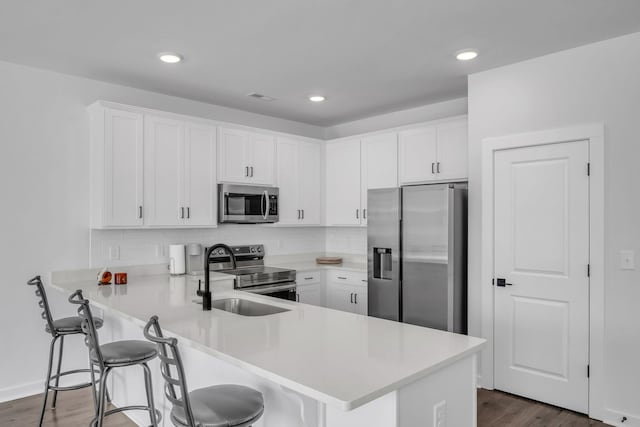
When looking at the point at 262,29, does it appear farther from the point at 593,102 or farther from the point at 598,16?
the point at 593,102

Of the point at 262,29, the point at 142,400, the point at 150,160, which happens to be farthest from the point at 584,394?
the point at 150,160

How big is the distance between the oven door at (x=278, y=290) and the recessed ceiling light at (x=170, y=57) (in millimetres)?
2159

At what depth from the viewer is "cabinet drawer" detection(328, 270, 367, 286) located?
4.67 metres

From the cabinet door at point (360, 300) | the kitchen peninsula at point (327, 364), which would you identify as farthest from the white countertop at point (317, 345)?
the cabinet door at point (360, 300)

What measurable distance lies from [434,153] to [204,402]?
133 inches

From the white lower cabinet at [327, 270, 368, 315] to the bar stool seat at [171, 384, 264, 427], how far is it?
288 cm

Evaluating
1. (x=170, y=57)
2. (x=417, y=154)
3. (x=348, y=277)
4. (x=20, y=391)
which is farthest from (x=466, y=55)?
(x=20, y=391)

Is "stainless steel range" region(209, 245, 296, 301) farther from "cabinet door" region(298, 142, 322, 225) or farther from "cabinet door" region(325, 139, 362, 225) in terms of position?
"cabinet door" region(325, 139, 362, 225)

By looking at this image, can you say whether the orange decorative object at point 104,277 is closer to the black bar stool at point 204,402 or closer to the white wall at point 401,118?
the black bar stool at point 204,402

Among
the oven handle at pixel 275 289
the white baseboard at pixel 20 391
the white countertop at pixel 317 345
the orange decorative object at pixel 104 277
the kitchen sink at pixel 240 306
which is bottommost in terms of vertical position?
the white baseboard at pixel 20 391

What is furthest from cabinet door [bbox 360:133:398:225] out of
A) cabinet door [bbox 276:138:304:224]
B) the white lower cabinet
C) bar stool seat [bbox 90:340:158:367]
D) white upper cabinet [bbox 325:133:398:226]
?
bar stool seat [bbox 90:340:158:367]

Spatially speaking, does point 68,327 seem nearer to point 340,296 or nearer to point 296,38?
point 296,38

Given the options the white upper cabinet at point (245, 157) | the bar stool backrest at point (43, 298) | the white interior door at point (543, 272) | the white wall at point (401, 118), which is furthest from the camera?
the white wall at point (401, 118)

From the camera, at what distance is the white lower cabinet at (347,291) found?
4664mm
